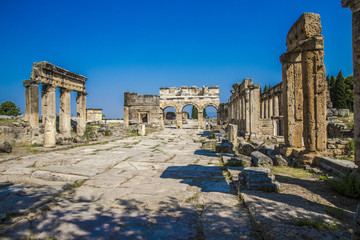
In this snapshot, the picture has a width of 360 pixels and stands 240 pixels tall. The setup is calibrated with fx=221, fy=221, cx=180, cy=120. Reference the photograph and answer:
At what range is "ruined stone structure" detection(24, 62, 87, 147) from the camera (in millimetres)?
9820

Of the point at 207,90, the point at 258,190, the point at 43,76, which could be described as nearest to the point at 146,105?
the point at 207,90

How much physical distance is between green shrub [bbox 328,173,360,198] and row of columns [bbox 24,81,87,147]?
32.9 ft

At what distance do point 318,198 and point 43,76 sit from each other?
521 inches

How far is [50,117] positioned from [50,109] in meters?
3.16

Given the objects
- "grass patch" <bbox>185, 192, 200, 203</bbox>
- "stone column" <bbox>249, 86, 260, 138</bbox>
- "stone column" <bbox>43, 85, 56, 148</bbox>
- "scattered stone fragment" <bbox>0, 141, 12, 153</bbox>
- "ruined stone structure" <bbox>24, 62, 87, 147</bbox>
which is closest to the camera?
"grass patch" <bbox>185, 192, 200, 203</bbox>

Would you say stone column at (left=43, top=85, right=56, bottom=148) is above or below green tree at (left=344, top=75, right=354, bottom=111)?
Answer: below

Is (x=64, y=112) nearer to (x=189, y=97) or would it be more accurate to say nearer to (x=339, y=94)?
(x=189, y=97)

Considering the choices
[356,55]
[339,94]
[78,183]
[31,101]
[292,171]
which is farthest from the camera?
[339,94]

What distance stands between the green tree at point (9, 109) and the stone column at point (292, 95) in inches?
1363

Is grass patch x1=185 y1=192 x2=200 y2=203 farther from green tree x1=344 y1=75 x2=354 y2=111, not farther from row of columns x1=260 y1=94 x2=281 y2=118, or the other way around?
green tree x1=344 y1=75 x2=354 y2=111

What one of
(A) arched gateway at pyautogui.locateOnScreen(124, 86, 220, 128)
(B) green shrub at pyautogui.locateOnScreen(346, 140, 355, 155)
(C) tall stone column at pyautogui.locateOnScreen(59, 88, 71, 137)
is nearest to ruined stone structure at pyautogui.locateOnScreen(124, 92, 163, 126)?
(A) arched gateway at pyautogui.locateOnScreen(124, 86, 220, 128)

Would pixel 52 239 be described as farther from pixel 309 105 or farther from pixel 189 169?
pixel 309 105

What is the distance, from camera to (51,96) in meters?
12.6

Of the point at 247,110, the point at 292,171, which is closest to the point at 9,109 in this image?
the point at 247,110
